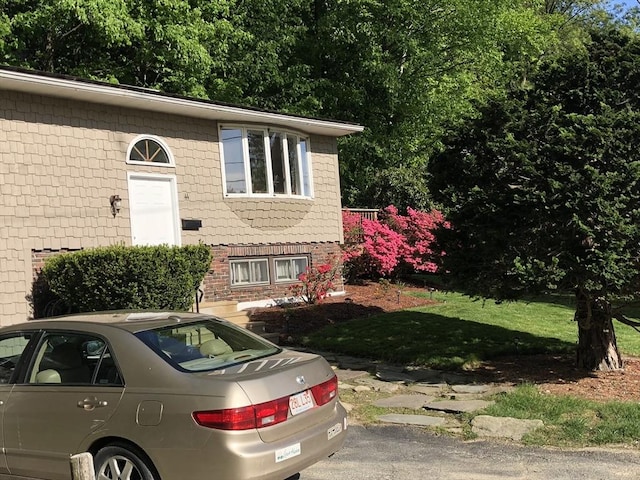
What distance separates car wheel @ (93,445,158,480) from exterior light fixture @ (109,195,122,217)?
350 inches

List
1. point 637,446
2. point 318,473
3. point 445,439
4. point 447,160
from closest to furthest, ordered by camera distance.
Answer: point 318,473, point 637,446, point 445,439, point 447,160

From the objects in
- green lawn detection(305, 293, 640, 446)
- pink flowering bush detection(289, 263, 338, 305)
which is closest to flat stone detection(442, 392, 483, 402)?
green lawn detection(305, 293, 640, 446)

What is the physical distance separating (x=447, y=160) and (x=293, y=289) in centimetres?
726

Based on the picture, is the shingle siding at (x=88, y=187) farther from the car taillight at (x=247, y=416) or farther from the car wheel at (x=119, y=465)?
the car taillight at (x=247, y=416)

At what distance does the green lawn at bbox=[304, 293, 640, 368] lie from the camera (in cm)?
1009

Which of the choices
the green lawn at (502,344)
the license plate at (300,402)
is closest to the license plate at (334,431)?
the license plate at (300,402)

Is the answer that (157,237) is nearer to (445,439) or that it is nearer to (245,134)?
(245,134)

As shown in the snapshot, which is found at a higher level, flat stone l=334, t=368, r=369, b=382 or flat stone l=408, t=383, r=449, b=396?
flat stone l=334, t=368, r=369, b=382

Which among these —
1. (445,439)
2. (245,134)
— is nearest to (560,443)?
(445,439)

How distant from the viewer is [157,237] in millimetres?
13250

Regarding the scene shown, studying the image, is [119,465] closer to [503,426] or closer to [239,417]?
[239,417]

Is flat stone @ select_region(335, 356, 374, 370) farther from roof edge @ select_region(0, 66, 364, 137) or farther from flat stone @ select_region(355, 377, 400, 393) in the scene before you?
roof edge @ select_region(0, 66, 364, 137)

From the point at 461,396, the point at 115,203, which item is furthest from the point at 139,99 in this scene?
the point at 461,396

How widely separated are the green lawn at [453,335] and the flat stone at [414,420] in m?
2.61
